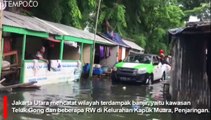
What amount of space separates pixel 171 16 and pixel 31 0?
65.4 feet

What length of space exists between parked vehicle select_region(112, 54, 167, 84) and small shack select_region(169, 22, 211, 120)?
34.5 feet

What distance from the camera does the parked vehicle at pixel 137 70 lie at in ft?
66.9

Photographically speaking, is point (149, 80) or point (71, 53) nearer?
point (149, 80)

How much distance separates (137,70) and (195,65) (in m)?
11.8

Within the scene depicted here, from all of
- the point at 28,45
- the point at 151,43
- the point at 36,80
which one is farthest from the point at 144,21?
the point at 36,80

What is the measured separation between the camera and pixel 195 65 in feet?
27.9

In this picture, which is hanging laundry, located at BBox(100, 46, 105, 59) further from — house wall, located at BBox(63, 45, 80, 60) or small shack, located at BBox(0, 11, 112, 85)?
house wall, located at BBox(63, 45, 80, 60)

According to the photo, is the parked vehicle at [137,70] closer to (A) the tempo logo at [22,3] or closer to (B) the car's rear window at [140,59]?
(B) the car's rear window at [140,59]

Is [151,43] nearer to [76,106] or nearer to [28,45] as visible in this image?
[28,45]

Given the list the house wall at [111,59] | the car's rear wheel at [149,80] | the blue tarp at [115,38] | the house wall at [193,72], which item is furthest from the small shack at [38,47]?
the house wall at [193,72]

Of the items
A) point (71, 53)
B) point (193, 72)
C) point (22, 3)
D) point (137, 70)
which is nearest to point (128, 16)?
point (71, 53)

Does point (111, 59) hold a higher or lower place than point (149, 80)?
higher

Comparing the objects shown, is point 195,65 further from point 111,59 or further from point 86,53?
point 111,59

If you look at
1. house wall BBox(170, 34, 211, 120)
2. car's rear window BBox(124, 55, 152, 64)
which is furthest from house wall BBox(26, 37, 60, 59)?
house wall BBox(170, 34, 211, 120)
